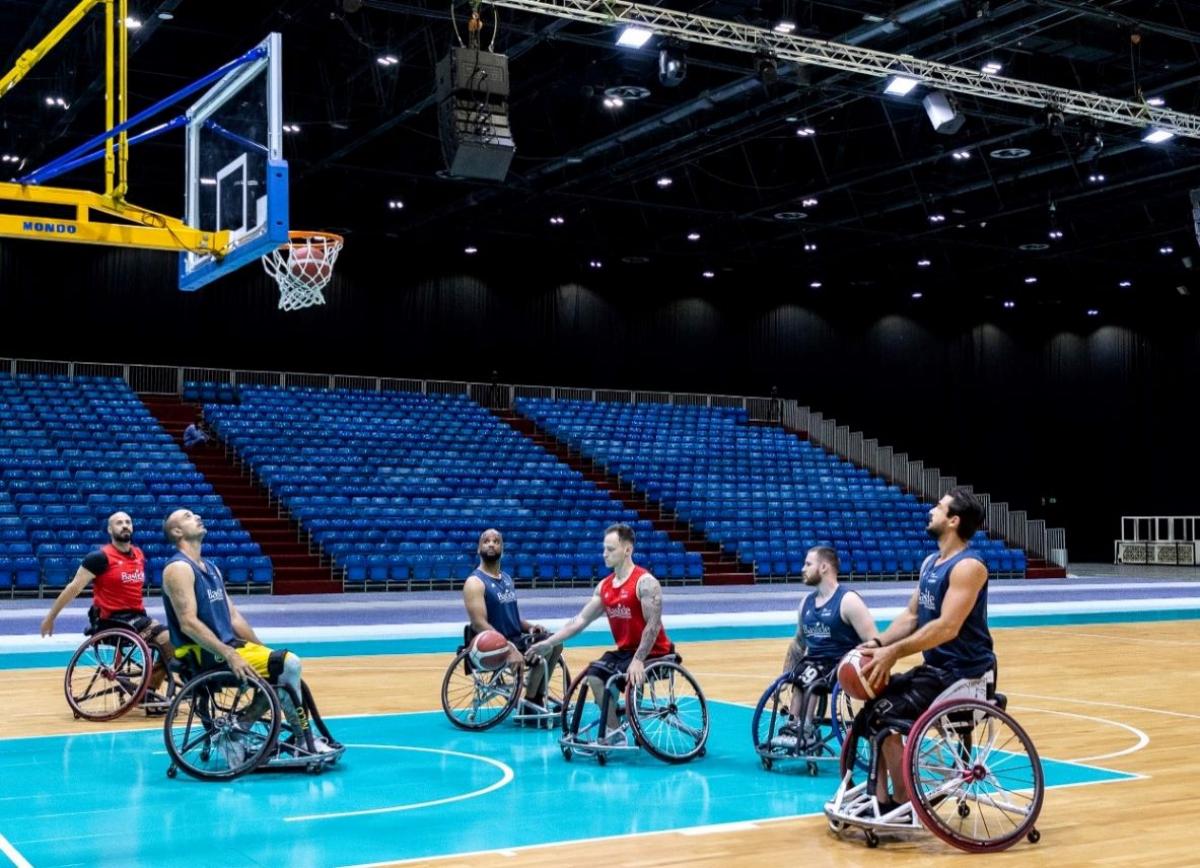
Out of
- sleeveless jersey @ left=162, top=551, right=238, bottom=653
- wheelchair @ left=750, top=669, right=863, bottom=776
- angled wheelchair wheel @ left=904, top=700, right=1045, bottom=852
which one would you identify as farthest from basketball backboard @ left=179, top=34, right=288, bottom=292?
angled wheelchair wheel @ left=904, top=700, right=1045, bottom=852

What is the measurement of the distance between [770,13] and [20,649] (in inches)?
429

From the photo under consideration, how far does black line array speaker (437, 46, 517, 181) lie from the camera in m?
11.6

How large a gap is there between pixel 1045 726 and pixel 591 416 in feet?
58.6

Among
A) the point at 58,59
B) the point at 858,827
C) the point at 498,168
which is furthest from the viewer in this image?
the point at 58,59

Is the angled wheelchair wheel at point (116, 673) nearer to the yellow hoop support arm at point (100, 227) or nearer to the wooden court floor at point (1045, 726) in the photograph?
the wooden court floor at point (1045, 726)

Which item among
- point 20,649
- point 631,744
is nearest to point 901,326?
point 20,649

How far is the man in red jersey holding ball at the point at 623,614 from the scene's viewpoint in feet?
22.5

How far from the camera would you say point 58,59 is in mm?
16766

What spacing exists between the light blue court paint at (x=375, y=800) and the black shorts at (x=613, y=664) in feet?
1.58

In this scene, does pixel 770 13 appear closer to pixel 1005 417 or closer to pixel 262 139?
pixel 262 139

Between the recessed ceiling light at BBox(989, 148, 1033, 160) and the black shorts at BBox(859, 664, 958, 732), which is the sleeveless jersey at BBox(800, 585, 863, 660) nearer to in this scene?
the black shorts at BBox(859, 664, 958, 732)

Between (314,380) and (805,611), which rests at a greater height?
(314,380)

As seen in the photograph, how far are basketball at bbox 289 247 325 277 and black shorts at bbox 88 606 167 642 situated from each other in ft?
15.0

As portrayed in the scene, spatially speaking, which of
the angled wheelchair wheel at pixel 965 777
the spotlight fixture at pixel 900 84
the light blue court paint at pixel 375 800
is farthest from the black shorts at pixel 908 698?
the spotlight fixture at pixel 900 84
